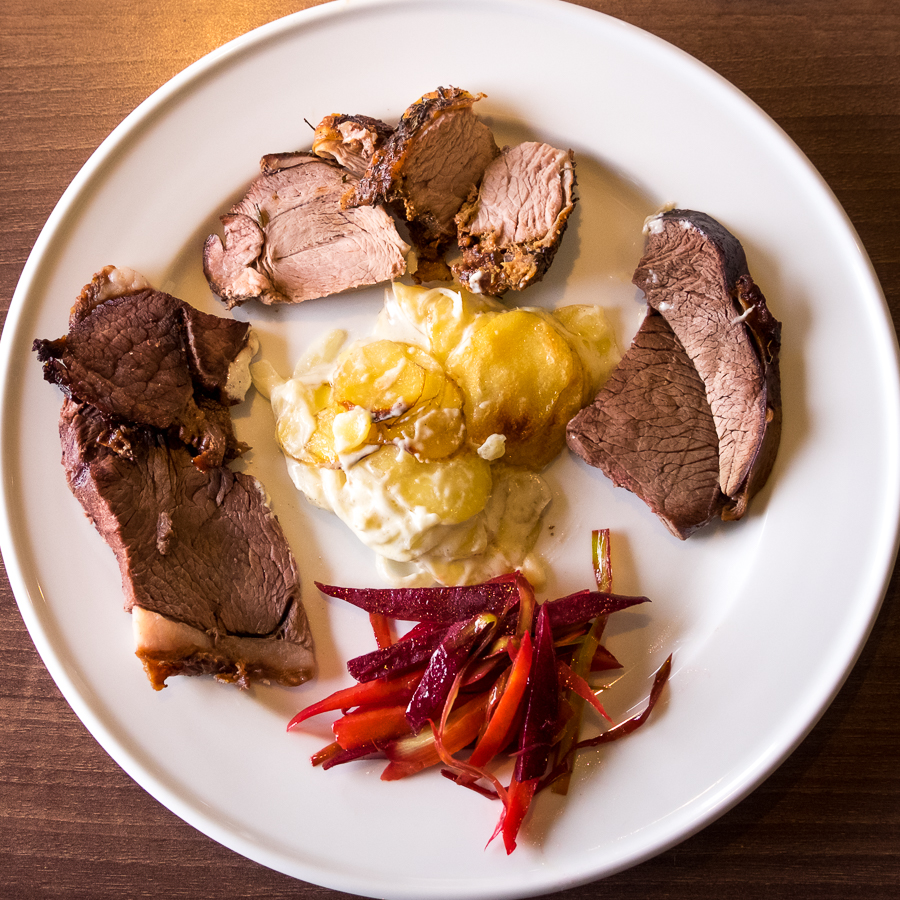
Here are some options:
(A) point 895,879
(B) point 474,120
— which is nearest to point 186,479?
(B) point 474,120

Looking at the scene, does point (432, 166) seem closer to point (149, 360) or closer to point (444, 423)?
point (444, 423)

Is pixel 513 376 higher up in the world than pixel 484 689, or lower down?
higher up

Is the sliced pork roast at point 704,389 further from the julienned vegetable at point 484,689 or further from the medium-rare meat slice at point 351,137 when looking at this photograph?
the medium-rare meat slice at point 351,137

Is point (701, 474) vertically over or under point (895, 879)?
over

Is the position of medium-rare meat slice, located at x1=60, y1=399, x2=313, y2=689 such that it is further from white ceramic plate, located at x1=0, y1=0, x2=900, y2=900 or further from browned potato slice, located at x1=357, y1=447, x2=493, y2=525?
browned potato slice, located at x1=357, y1=447, x2=493, y2=525

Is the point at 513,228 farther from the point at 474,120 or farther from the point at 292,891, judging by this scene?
the point at 292,891

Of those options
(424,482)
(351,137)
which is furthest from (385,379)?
(351,137)
